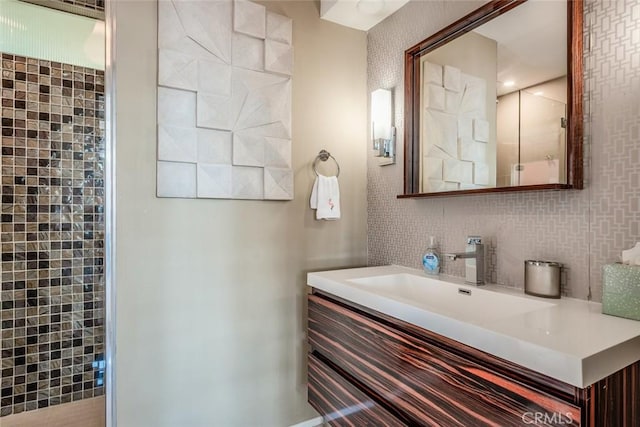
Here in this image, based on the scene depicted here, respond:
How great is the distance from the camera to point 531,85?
123 cm

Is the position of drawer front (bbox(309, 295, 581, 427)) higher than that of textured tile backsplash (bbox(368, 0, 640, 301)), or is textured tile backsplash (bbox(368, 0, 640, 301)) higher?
textured tile backsplash (bbox(368, 0, 640, 301))

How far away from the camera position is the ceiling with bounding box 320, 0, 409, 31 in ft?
5.92

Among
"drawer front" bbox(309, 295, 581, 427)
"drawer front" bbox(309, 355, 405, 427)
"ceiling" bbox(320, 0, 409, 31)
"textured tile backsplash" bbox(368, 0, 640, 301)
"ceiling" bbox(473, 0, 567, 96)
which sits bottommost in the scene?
"drawer front" bbox(309, 355, 405, 427)

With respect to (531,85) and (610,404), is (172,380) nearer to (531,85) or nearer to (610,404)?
(610,404)

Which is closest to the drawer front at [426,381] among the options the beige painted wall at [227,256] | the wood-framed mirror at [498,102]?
the beige painted wall at [227,256]

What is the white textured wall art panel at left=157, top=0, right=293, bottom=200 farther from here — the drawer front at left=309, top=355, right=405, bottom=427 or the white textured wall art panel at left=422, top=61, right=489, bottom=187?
the drawer front at left=309, top=355, right=405, bottom=427

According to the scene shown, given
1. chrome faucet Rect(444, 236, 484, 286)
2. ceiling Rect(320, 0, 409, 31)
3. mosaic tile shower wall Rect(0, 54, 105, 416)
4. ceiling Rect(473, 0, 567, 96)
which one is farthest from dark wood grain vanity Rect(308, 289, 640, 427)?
ceiling Rect(320, 0, 409, 31)

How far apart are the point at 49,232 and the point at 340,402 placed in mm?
1690

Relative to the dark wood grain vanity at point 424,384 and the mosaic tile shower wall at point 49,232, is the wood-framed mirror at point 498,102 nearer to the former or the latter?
the dark wood grain vanity at point 424,384

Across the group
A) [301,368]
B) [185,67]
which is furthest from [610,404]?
[185,67]

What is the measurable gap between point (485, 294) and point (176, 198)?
51.8 inches

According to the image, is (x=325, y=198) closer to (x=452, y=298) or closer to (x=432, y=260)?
(x=432, y=260)

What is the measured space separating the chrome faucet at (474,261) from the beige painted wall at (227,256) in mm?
768

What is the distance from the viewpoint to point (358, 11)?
6.15ft
